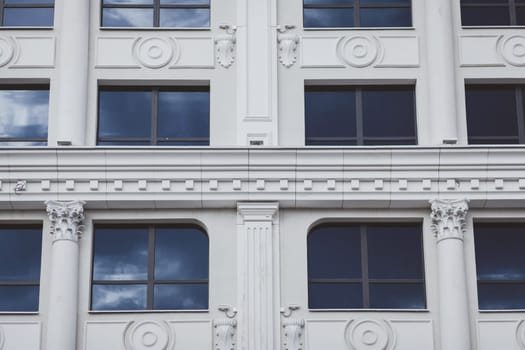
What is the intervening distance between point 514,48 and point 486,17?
1.27 meters

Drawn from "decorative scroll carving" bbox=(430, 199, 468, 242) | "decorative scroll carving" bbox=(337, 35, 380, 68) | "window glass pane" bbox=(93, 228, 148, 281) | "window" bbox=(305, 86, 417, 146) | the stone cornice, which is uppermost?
"decorative scroll carving" bbox=(337, 35, 380, 68)

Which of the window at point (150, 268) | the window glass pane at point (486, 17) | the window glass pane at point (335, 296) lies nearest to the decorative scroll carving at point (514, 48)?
the window glass pane at point (486, 17)

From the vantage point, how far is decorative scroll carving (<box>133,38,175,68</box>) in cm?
3672

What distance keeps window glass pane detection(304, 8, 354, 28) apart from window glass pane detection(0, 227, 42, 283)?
8850 millimetres

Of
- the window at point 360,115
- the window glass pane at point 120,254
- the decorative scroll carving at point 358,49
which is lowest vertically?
the window glass pane at point 120,254

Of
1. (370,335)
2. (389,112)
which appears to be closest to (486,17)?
(389,112)

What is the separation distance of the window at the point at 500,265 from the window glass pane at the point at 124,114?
8.81 m

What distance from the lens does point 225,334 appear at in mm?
33906

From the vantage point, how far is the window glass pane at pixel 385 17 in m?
37.4

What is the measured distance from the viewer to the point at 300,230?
116ft

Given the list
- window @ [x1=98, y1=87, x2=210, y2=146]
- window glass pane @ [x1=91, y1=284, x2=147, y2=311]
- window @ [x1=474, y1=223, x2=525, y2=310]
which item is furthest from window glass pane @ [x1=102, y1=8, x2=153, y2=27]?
window @ [x1=474, y1=223, x2=525, y2=310]

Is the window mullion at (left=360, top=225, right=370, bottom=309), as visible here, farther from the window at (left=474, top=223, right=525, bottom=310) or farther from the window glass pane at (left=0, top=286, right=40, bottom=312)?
the window glass pane at (left=0, top=286, right=40, bottom=312)

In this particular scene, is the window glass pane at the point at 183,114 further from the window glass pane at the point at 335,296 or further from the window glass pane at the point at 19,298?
the window glass pane at the point at 19,298

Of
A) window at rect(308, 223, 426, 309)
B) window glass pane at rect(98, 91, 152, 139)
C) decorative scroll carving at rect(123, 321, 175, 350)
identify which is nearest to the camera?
decorative scroll carving at rect(123, 321, 175, 350)
